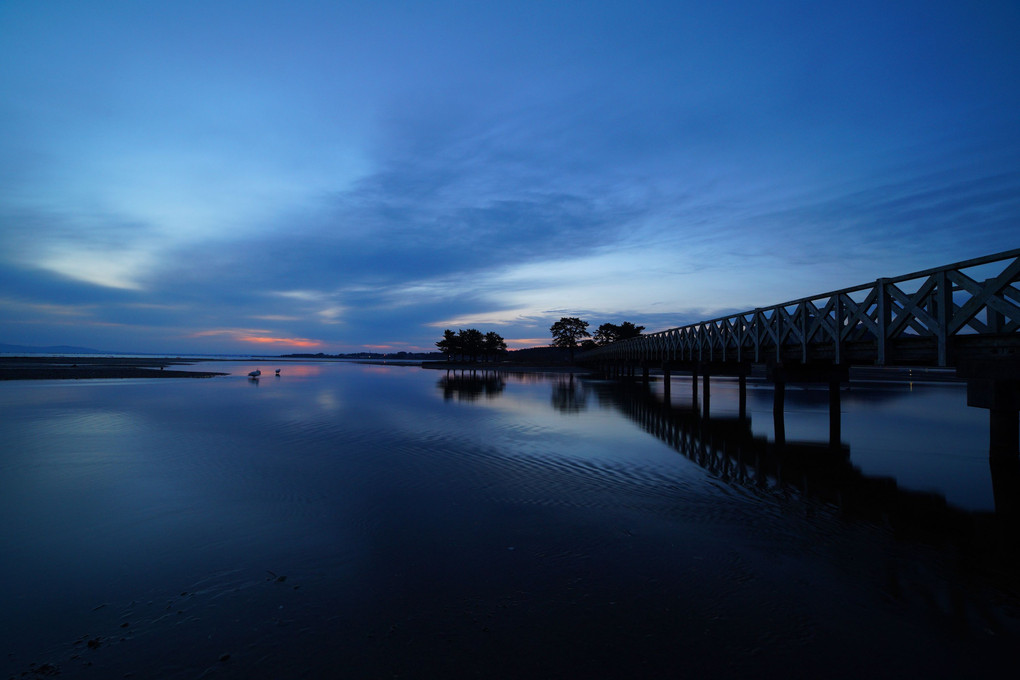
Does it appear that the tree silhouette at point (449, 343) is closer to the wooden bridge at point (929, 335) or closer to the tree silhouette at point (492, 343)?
the tree silhouette at point (492, 343)

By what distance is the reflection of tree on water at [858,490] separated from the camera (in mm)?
7752

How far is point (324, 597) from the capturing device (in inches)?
230

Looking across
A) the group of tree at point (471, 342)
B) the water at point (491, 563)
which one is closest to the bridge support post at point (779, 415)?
the water at point (491, 563)

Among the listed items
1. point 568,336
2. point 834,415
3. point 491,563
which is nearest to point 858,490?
point 834,415

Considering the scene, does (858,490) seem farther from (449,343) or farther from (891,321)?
(449,343)

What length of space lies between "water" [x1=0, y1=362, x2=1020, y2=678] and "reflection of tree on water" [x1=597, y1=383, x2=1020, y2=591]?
0.10m

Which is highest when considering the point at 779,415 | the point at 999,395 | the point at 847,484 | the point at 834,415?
the point at 999,395

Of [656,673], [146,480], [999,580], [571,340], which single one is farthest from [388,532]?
[571,340]

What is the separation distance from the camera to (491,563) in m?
6.84

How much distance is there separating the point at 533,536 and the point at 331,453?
351 inches

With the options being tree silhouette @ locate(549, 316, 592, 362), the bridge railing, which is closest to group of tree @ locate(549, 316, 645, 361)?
tree silhouette @ locate(549, 316, 592, 362)

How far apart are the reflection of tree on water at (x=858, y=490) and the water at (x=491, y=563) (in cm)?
10

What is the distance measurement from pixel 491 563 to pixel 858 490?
9557 mm

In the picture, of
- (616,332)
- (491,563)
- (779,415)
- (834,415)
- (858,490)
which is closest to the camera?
(491,563)
